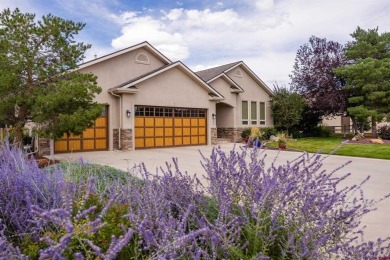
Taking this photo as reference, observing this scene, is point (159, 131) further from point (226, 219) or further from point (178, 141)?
point (226, 219)

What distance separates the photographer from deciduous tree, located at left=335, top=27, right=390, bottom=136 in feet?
71.1

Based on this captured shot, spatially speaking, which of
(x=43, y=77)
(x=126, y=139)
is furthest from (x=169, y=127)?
(x=43, y=77)

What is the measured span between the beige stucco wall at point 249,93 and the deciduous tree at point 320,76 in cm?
349

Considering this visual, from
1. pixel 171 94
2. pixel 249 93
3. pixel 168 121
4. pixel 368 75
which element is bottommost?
pixel 168 121

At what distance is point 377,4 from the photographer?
13445 mm

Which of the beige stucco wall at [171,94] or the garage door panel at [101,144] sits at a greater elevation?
the beige stucco wall at [171,94]

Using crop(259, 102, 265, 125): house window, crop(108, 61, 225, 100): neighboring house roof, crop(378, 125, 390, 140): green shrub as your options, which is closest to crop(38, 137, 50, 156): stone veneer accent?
crop(108, 61, 225, 100): neighboring house roof

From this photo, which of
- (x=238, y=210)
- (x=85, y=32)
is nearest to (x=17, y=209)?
(x=238, y=210)

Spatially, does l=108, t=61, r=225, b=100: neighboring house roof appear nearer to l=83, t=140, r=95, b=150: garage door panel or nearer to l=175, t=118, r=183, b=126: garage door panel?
l=175, t=118, r=183, b=126: garage door panel

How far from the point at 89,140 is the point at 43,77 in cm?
512

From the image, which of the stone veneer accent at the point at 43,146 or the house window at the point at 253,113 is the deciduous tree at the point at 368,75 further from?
the stone veneer accent at the point at 43,146

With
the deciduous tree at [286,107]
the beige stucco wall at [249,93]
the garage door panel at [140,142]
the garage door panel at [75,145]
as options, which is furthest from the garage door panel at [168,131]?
the deciduous tree at [286,107]

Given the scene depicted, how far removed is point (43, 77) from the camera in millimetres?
12125

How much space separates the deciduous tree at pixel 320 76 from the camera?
2412 cm
